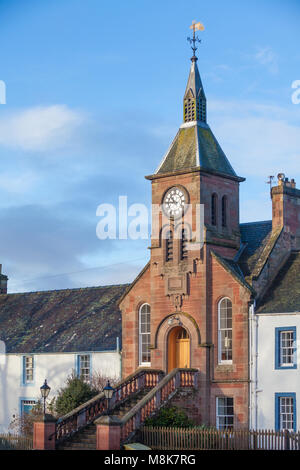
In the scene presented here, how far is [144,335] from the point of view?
48.2 meters

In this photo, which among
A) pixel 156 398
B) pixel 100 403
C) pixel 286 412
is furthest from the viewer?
pixel 100 403

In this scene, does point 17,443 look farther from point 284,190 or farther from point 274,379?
point 284,190

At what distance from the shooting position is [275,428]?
41844 millimetres

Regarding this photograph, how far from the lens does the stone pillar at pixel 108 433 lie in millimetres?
39188

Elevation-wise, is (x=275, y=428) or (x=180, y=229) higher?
(x=180, y=229)

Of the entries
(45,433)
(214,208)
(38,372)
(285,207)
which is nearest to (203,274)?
(214,208)

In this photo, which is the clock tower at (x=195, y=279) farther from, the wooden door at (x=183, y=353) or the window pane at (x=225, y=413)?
the window pane at (x=225, y=413)

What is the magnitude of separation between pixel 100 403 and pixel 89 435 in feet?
7.69

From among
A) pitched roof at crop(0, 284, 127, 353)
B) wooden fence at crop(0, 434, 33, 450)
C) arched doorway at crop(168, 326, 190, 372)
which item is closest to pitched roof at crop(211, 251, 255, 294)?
arched doorway at crop(168, 326, 190, 372)

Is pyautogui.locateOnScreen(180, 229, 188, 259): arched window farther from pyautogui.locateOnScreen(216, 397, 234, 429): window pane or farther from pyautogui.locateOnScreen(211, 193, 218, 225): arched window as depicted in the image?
pyautogui.locateOnScreen(216, 397, 234, 429): window pane

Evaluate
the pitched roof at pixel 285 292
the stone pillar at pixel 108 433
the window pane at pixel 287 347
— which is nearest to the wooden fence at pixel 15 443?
the stone pillar at pixel 108 433

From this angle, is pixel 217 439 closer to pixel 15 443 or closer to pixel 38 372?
pixel 15 443
